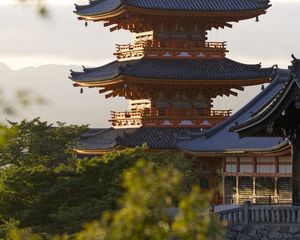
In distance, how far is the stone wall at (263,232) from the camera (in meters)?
25.8

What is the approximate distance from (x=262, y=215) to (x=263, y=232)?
43cm

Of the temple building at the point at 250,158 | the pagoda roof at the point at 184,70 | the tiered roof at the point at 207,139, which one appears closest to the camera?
the temple building at the point at 250,158

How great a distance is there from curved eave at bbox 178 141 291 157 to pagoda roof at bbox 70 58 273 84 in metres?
6.08

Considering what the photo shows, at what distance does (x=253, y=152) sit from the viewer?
36.8 metres

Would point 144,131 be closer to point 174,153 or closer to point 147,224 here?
point 174,153

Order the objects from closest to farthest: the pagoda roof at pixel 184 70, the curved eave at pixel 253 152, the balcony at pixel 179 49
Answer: the curved eave at pixel 253 152 < the pagoda roof at pixel 184 70 < the balcony at pixel 179 49

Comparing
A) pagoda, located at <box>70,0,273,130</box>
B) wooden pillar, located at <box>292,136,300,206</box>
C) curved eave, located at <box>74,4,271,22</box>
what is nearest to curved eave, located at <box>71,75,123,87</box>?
pagoda, located at <box>70,0,273,130</box>

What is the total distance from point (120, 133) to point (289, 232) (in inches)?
896

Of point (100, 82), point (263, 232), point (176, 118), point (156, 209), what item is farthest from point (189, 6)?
point (156, 209)

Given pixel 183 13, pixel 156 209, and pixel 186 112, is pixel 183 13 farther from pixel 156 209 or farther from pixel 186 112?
pixel 156 209

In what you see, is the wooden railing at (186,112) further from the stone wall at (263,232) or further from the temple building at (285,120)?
the stone wall at (263,232)

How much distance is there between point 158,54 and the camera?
47812mm

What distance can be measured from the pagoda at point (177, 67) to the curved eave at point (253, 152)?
6123 mm

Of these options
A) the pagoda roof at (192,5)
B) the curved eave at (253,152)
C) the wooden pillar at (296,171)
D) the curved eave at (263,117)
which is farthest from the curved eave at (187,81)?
the wooden pillar at (296,171)
